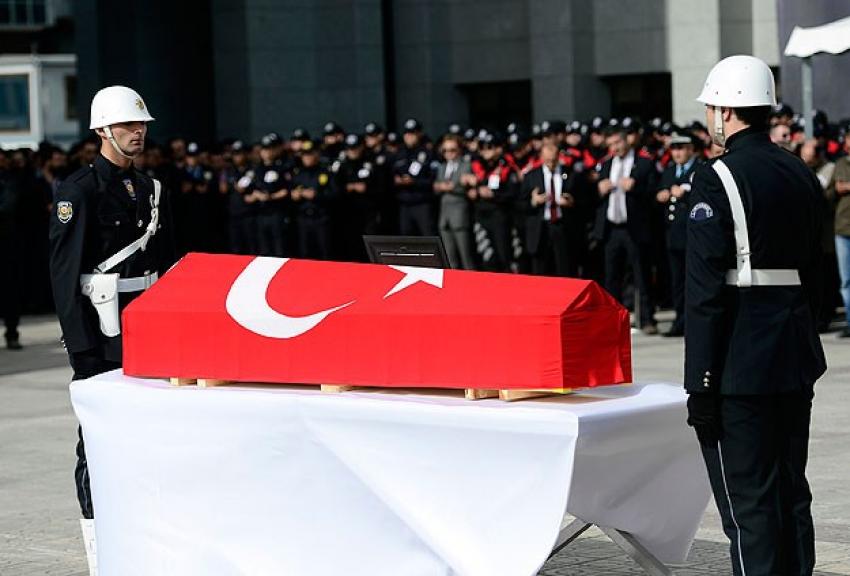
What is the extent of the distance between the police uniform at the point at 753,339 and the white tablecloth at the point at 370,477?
372mm

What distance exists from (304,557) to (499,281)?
123 cm

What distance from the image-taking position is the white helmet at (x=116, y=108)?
810cm

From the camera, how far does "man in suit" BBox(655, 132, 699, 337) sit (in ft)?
55.2

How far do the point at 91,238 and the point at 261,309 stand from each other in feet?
4.24

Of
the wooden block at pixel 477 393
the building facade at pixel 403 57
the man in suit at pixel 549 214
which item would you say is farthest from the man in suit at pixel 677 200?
the building facade at pixel 403 57

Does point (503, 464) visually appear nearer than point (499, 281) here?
Yes

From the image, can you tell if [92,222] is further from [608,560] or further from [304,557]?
[608,560]

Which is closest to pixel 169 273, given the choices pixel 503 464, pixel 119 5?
pixel 503 464

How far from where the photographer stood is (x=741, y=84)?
246 inches

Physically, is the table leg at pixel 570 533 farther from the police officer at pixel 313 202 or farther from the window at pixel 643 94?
the window at pixel 643 94

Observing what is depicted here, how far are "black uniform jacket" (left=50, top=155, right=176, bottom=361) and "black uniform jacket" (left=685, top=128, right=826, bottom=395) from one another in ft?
9.48

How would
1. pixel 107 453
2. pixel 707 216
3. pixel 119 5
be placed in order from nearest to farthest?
pixel 707 216 < pixel 107 453 < pixel 119 5

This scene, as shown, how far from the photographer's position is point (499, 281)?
22.3 feet

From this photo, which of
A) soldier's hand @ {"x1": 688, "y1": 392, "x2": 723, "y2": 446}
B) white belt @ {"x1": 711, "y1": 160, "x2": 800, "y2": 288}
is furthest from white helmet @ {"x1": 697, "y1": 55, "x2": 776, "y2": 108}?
soldier's hand @ {"x1": 688, "y1": 392, "x2": 723, "y2": 446}
